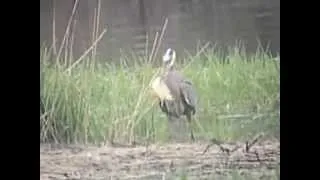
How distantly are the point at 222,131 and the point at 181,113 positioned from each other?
124mm

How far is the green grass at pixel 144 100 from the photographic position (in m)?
1.74

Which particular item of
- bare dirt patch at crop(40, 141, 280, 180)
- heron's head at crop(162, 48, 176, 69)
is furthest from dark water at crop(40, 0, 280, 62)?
bare dirt patch at crop(40, 141, 280, 180)

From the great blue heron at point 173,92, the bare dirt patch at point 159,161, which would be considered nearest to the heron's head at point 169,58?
the great blue heron at point 173,92

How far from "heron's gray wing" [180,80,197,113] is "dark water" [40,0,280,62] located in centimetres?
10

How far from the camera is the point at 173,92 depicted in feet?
5.77

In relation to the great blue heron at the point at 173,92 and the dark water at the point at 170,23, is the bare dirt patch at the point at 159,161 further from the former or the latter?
the dark water at the point at 170,23

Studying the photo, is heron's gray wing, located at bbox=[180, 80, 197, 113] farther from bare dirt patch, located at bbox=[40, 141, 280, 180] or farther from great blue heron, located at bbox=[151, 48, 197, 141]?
bare dirt patch, located at bbox=[40, 141, 280, 180]

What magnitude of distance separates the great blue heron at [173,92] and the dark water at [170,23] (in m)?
0.06

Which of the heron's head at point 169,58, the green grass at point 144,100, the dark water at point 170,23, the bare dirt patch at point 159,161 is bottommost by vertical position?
the bare dirt patch at point 159,161

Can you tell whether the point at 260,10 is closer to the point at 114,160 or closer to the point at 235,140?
the point at 235,140

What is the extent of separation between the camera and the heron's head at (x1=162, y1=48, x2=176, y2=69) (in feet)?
5.76

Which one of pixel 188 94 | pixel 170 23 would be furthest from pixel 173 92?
pixel 170 23
